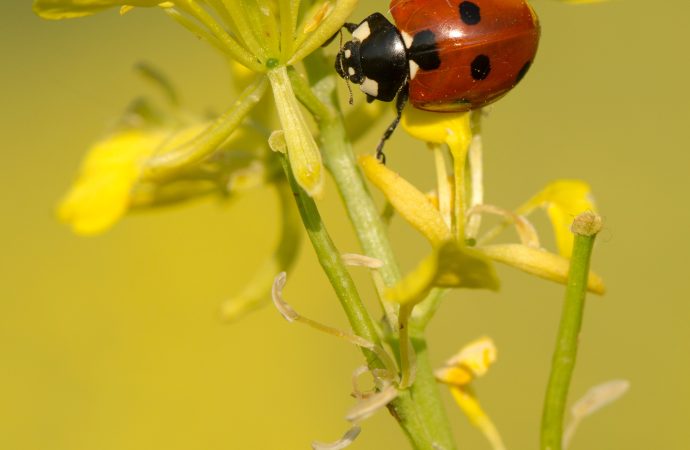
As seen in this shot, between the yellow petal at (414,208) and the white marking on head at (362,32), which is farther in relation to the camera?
the white marking on head at (362,32)

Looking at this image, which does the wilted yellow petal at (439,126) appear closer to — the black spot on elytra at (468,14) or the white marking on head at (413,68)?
the white marking on head at (413,68)

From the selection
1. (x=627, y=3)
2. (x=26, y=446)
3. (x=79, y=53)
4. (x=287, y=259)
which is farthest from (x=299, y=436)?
(x=79, y=53)

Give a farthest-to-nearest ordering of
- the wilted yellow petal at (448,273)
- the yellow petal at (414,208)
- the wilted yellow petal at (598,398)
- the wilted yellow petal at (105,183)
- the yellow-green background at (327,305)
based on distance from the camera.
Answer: the yellow-green background at (327,305)
the wilted yellow petal at (105,183)
the wilted yellow petal at (598,398)
the yellow petal at (414,208)
the wilted yellow petal at (448,273)

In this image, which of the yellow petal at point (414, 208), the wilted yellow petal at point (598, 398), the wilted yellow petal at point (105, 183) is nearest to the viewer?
the yellow petal at point (414, 208)

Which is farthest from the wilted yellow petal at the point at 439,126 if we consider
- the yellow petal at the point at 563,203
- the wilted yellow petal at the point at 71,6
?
the wilted yellow petal at the point at 71,6

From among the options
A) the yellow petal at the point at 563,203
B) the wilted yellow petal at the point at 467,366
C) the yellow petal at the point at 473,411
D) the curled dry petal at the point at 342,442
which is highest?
the yellow petal at the point at 563,203

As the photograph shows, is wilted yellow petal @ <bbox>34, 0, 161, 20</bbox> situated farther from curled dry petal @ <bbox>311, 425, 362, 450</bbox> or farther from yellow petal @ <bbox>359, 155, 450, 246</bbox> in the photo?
curled dry petal @ <bbox>311, 425, 362, 450</bbox>

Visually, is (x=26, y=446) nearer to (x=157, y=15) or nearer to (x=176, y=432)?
(x=176, y=432)
